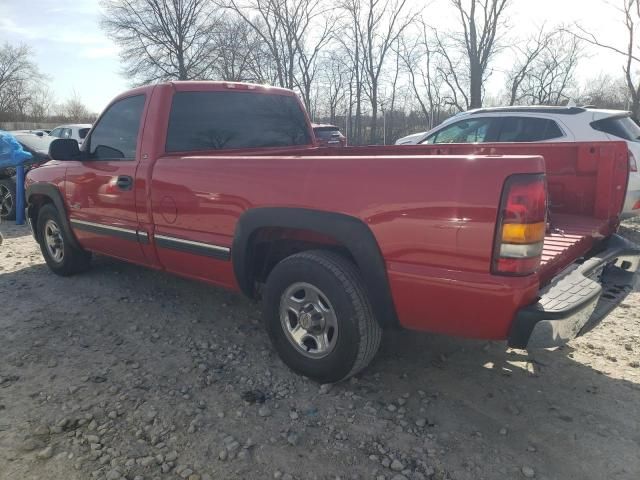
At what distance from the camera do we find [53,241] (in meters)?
5.06

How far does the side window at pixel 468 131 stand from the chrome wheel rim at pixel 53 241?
575cm

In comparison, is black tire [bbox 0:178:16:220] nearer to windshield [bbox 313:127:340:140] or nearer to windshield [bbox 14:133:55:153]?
windshield [bbox 14:133:55:153]

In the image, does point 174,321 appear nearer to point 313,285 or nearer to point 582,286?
point 313,285

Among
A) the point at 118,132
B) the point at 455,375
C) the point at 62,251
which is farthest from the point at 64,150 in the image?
the point at 455,375

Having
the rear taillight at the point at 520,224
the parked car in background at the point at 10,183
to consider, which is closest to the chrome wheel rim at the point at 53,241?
the parked car in background at the point at 10,183

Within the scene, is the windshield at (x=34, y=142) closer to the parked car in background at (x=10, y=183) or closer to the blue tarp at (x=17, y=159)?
the parked car in background at (x=10, y=183)

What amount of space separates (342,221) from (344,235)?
74 millimetres

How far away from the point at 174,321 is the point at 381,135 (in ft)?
85.5

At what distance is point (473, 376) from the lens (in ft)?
9.71

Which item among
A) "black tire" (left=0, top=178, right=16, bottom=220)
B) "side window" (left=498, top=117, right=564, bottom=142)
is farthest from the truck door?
"side window" (left=498, top=117, right=564, bottom=142)

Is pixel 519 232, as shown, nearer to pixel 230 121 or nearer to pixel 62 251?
pixel 230 121

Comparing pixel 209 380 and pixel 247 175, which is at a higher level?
pixel 247 175

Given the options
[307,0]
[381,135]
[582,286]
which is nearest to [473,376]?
[582,286]

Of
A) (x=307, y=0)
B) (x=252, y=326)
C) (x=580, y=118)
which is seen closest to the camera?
(x=252, y=326)
